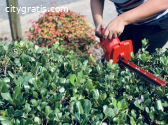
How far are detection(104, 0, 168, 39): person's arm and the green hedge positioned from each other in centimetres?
29

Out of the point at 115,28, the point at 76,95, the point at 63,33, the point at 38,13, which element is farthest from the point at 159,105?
the point at 38,13

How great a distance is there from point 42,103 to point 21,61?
21.7 inches

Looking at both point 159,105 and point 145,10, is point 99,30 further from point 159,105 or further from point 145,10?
point 159,105

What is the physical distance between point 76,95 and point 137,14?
0.86 metres

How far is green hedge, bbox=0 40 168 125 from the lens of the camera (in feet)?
3.83

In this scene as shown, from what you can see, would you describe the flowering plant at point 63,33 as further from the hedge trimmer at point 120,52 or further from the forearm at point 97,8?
the hedge trimmer at point 120,52

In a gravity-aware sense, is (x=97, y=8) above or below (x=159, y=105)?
above

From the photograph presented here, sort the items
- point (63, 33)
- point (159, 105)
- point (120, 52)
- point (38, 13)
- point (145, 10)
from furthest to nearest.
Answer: point (38, 13)
point (63, 33)
point (120, 52)
point (145, 10)
point (159, 105)

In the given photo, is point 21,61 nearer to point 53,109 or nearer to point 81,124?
point 53,109

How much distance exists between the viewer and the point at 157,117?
1.26 m

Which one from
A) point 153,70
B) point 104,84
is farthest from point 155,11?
point 104,84

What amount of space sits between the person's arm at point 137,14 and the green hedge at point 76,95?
0.95 feet

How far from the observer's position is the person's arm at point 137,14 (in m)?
1.63

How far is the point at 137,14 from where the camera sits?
1667mm
